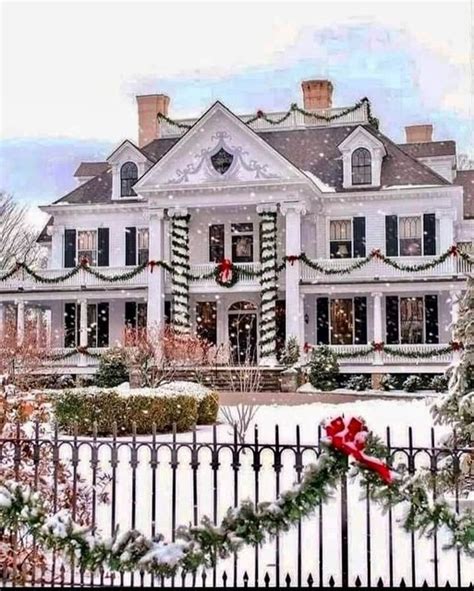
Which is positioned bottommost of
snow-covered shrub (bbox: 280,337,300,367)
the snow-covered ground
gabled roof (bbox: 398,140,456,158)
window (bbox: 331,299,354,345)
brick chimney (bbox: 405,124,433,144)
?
the snow-covered ground

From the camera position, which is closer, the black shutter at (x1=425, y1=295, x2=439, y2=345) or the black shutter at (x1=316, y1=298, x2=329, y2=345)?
the black shutter at (x1=425, y1=295, x2=439, y2=345)

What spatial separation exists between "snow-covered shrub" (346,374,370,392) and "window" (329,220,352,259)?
2.71 metres

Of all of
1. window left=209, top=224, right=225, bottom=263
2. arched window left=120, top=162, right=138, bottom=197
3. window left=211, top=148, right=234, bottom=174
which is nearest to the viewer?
window left=211, top=148, right=234, bottom=174

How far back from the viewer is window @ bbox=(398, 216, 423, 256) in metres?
14.2

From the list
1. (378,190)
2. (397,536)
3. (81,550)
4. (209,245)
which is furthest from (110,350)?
(81,550)

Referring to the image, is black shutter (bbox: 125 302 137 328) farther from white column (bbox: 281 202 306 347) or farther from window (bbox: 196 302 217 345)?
white column (bbox: 281 202 306 347)

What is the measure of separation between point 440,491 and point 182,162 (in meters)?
11.6

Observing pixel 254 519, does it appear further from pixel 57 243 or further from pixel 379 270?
pixel 57 243

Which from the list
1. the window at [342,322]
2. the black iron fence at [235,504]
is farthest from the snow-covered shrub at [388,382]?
the black iron fence at [235,504]

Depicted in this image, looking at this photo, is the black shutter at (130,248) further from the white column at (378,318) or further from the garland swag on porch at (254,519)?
the garland swag on porch at (254,519)

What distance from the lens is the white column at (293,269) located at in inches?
546

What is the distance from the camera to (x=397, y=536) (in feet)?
13.7

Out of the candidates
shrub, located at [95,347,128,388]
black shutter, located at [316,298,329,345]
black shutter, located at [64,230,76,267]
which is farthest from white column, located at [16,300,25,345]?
black shutter, located at [316,298,329,345]

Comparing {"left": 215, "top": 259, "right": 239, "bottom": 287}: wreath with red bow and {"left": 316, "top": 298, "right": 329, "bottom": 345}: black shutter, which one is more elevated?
{"left": 215, "top": 259, "right": 239, "bottom": 287}: wreath with red bow
